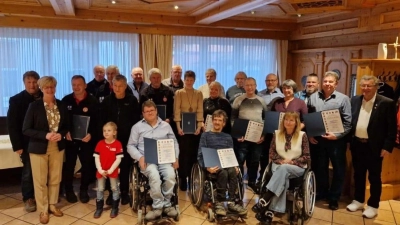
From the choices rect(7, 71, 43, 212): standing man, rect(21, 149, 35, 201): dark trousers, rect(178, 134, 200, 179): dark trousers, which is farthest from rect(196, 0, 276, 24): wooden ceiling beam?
rect(21, 149, 35, 201): dark trousers

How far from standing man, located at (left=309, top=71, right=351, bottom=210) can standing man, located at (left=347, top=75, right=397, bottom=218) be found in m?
0.10

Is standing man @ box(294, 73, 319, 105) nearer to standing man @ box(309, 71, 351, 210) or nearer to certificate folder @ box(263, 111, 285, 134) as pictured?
standing man @ box(309, 71, 351, 210)

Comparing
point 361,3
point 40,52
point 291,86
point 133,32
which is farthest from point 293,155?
point 40,52

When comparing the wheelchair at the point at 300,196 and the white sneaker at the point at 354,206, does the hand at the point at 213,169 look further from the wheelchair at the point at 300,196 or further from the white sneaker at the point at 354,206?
the white sneaker at the point at 354,206

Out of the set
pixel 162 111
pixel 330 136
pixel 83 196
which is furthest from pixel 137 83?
pixel 330 136

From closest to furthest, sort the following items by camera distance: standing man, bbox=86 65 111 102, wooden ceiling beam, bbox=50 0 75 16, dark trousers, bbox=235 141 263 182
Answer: dark trousers, bbox=235 141 263 182 → standing man, bbox=86 65 111 102 → wooden ceiling beam, bbox=50 0 75 16

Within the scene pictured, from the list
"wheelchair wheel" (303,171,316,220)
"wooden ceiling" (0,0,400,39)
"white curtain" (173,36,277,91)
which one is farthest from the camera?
"white curtain" (173,36,277,91)

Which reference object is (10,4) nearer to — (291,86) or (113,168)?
(113,168)

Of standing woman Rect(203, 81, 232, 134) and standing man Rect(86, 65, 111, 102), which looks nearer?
standing woman Rect(203, 81, 232, 134)

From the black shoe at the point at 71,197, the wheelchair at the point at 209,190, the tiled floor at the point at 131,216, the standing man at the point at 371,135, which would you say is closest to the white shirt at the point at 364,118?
the standing man at the point at 371,135

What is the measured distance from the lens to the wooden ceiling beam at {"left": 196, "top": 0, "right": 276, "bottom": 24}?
13.9 feet

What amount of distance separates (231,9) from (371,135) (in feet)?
7.99

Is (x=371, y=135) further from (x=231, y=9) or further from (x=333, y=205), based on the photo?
(x=231, y=9)

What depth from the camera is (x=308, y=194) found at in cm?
296
